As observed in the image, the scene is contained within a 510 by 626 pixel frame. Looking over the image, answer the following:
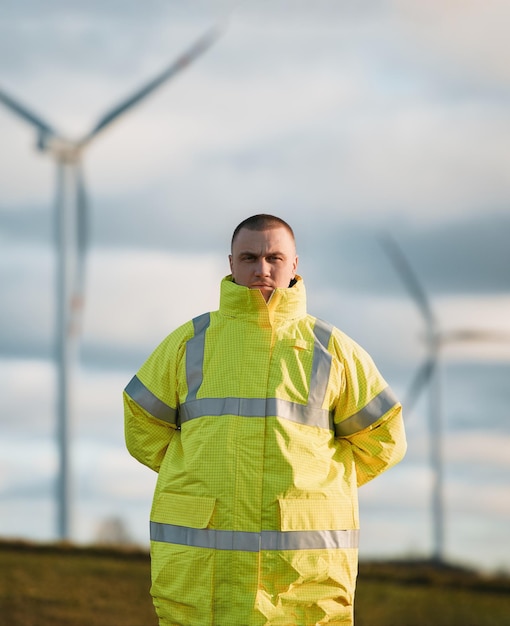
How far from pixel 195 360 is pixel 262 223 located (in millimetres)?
826

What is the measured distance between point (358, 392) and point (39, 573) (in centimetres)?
1081

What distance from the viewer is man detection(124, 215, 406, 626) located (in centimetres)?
602

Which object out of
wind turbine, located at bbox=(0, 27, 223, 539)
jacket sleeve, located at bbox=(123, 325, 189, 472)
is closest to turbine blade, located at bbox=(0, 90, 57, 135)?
wind turbine, located at bbox=(0, 27, 223, 539)

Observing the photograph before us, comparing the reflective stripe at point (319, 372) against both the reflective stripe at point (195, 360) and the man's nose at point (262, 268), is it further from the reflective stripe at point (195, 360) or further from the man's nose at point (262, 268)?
the reflective stripe at point (195, 360)

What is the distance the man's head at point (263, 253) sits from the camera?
6.27m

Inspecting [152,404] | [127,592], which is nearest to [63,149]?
[127,592]

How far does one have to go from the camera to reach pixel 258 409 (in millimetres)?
6125

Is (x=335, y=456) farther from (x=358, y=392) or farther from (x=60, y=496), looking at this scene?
(x=60, y=496)

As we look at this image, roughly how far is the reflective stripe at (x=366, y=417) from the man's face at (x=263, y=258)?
80 centimetres

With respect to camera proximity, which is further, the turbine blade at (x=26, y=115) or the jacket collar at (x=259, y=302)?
the turbine blade at (x=26, y=115)

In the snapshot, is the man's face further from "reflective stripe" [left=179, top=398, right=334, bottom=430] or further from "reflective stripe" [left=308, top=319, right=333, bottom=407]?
"reflective stripe" [left=179, top=398, right=334, bottom=430]

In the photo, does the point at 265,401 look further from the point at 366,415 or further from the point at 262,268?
the point at 262,268

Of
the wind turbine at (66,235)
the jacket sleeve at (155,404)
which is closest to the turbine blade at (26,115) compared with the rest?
the wind turbine at (66,235)

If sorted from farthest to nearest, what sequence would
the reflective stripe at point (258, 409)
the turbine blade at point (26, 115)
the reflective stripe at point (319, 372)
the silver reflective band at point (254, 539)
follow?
1. the turbine blade at point (26, 115)
2. the reflective stripe at point (319, 372)
3. the reflective stripe at point (258, 409)
4. the silver reflective band at point (254, 539)
